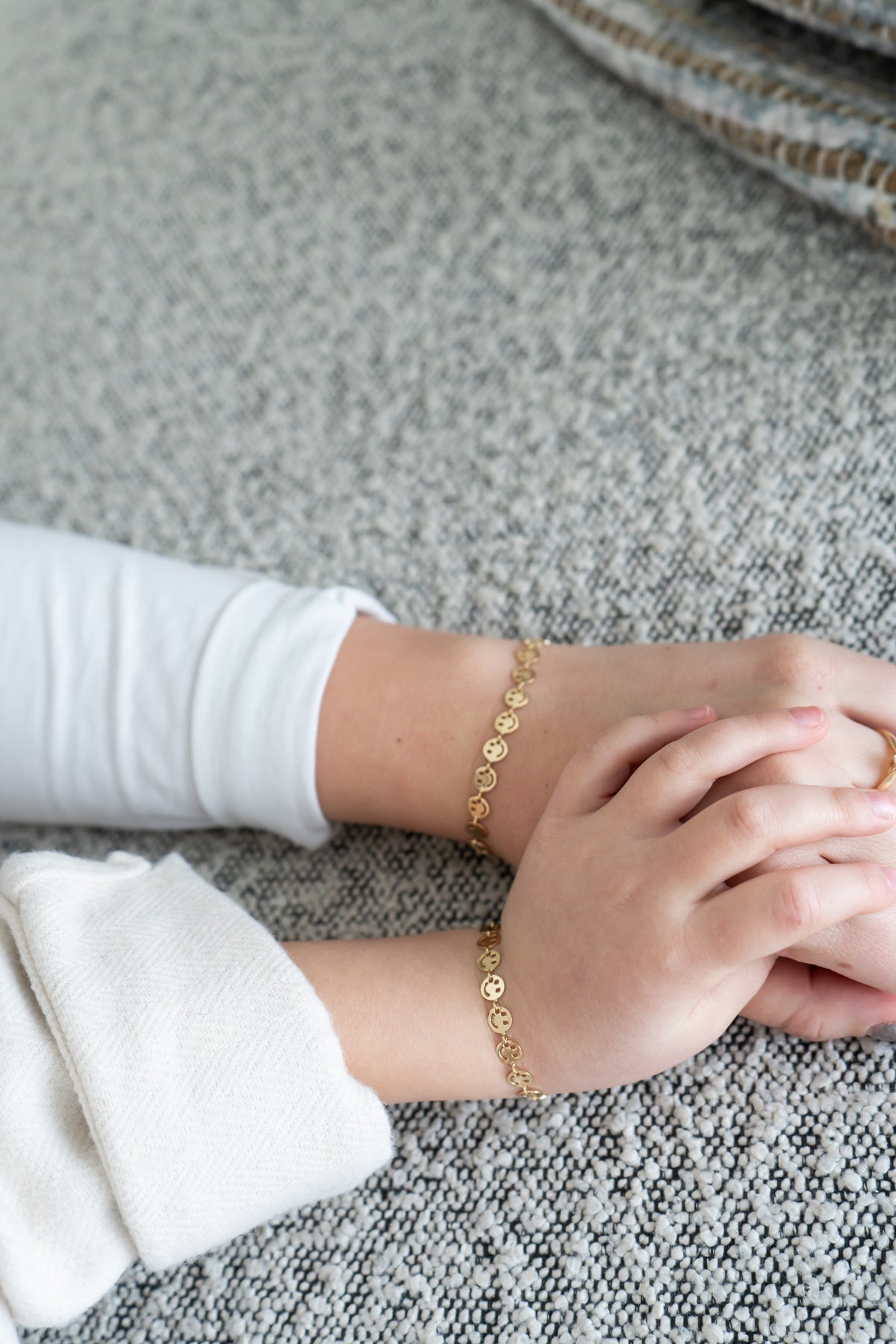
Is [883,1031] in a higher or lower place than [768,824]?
lower

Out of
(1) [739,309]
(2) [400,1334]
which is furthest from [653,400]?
(2) [400,1334]

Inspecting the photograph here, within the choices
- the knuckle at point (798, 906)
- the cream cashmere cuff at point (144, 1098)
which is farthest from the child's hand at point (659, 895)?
the cream cashmere cuff at point (144, 1098)

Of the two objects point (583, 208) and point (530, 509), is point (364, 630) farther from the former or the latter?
point (583, 208)

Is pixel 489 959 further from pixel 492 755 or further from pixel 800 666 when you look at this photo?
pixel 800 666

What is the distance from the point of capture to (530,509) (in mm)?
717

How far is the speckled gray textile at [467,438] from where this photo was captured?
522mm

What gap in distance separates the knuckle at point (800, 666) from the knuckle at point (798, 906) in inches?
4.7

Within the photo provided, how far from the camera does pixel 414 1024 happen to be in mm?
537

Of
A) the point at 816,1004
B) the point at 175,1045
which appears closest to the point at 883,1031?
the point at 816,1004

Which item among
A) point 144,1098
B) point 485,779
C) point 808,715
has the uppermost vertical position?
point 808,715

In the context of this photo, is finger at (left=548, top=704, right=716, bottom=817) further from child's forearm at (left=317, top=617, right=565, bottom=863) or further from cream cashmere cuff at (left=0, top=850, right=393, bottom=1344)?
cream cashmere cuff at (left=0, top=850, right=393, bottom=1344)

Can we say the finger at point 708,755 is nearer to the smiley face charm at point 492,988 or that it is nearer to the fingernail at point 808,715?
the fingernail at point 808,715

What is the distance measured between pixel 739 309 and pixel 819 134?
0.39 feet

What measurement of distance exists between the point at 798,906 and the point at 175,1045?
0.30 meters
